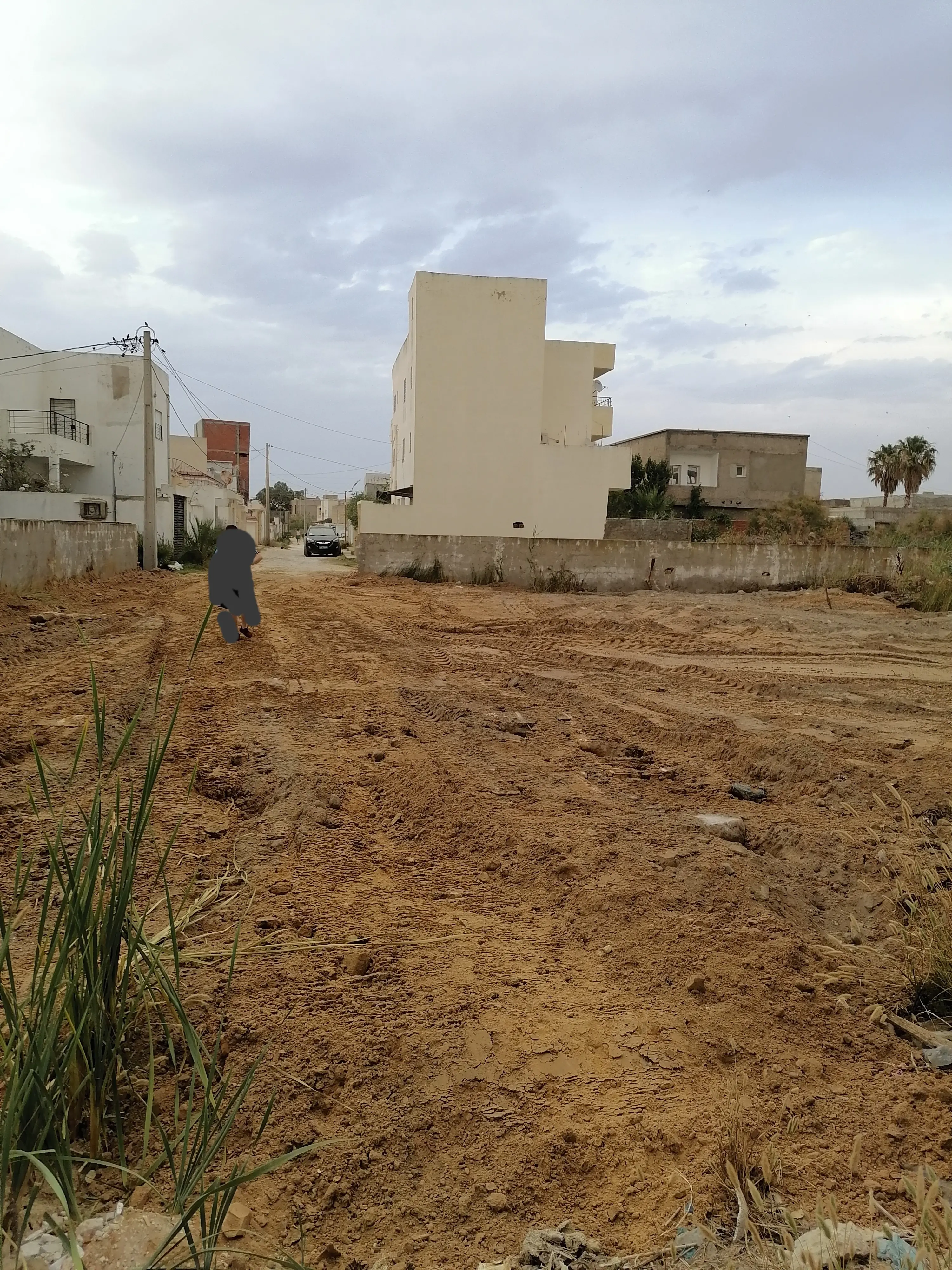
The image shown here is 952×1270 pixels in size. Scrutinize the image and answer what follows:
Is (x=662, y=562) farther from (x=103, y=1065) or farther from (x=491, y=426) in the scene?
(x=103, y=1065)

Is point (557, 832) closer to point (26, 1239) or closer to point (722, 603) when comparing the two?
point (26, 1239)

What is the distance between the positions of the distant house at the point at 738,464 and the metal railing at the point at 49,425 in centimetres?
3166

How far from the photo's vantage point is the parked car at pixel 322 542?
123 ft

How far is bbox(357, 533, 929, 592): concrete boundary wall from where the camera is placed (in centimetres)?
1942

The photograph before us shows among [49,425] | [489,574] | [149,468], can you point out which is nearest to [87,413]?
[49,425]

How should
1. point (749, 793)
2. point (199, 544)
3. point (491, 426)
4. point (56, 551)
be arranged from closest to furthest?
point (749, 793) → point (56, 551) → point (199, 544) → point (491, 426)

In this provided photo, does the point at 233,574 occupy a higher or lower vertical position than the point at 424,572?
higher

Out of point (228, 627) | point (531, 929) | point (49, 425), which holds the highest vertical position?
point (49, 425)

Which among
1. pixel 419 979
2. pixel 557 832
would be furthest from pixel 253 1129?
pixel 557 832

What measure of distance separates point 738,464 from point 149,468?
38020mm

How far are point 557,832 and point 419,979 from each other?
167 centimetres

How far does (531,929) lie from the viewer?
3.83 meters

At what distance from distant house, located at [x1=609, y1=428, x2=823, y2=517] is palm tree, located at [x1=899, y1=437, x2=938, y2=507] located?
5.62m

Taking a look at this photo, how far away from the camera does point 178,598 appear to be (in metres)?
16.2
